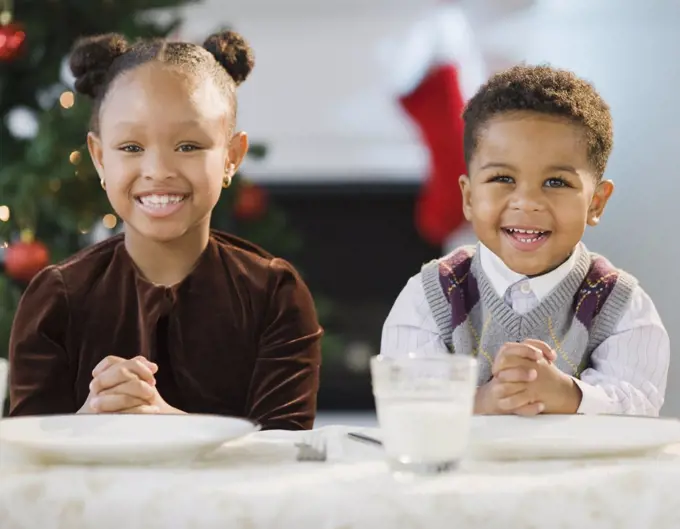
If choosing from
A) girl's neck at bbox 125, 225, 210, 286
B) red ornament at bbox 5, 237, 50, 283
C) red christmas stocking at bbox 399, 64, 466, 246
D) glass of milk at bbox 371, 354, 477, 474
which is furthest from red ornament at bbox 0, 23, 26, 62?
red christmas stocking at bbox 399, 64, 466, 246

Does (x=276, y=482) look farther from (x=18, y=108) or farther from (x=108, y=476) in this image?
(x=18, y=108)

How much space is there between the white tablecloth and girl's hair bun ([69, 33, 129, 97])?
647mm

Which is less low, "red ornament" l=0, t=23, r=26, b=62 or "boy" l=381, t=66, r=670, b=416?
"red ornament" l=0, t=23, r=26, b=62

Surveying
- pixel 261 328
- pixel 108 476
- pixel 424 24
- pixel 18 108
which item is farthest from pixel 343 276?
pixel 108 476

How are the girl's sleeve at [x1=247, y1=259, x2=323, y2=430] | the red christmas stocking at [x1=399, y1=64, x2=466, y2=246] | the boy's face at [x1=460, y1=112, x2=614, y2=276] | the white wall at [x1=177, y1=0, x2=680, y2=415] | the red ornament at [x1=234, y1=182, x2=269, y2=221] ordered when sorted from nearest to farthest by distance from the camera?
1. the boy's face at [x1=460, y1=112, x2=614, y2=276]
2. the girl's sleeve at [x1=247, y1=259, x2=323, y2=430]
3. the red ornament at [x1=234, y1=182, x2=269, y2=221]
4. the white wall at [x1=177, y1=0, x2=680, y2=415]
5. the red christmas stocking at [x1=399, y1=64, x2=466, y2=246]

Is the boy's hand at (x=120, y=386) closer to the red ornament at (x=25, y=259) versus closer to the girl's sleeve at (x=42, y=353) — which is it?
the girl's sleeve at (x=42, y=353)

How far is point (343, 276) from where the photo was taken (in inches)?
173

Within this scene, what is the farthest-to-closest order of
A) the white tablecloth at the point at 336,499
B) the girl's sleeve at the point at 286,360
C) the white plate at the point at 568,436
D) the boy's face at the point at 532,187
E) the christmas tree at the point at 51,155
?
the christmas tree at the point at 51,155
the girl's sleeve at the point at 286,360
the boy's face at the point at 532,187
the white plate at the point at 568,436
the white tablecloth at the point at 336,499

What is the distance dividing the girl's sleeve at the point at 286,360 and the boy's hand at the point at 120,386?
26 cm

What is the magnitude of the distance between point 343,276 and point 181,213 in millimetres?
3221

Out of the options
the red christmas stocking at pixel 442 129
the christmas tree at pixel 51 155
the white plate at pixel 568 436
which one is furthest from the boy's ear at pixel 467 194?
the red christmas stocking at pixel 442 129

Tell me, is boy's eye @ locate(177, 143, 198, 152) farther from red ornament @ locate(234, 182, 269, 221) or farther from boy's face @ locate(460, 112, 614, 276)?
red ornament @ locate(234, 182, 269, 221)

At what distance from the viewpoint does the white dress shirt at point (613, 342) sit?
1133mm

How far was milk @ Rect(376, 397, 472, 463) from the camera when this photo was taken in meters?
0.73
